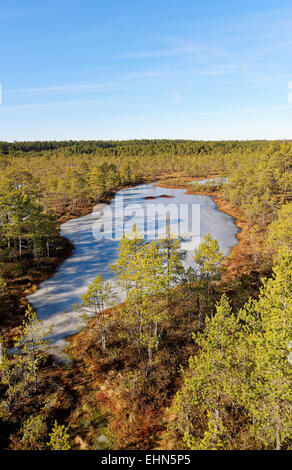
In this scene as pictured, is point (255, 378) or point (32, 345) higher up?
point (255, 378)

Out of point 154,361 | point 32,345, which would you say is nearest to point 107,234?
point 154,361

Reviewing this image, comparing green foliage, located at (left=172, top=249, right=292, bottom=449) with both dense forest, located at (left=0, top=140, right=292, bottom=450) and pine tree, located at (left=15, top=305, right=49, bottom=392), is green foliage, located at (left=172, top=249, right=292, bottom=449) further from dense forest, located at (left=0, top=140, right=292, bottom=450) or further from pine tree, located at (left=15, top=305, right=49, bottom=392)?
pine tree, located at (left=15, top=305, right=49, bottom=392)

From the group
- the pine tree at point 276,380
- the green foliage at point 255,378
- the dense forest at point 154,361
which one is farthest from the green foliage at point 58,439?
the pine tree at point 276,380

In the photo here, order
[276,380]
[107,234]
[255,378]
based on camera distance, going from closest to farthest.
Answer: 1. [276,380]
2. [255,378]
3. [107,234]

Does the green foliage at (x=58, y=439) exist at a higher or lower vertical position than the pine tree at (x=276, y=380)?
lower

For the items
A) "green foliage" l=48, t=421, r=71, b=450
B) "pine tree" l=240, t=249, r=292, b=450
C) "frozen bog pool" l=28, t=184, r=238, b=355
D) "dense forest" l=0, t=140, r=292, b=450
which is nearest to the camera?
"pine tree" l=240, t=249, r=292, b=450

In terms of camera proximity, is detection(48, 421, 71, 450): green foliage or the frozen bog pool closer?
detection(48, 421, 71, 450): green foliage

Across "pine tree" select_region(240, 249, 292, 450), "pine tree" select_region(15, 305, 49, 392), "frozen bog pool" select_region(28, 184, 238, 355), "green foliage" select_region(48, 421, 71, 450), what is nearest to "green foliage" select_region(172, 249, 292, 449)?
"pine tree" select_region(240, 249, 292, 450)

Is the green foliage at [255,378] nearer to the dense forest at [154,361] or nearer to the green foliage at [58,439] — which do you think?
the dense forest at [154,361]

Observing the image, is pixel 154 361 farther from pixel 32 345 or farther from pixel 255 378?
pixel 255 378
